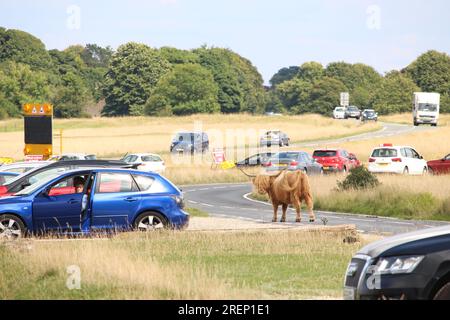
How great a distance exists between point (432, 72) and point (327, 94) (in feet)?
54.5

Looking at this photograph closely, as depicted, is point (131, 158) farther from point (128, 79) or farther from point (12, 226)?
point (128, 79)

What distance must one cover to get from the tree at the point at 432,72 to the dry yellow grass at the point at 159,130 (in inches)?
1581

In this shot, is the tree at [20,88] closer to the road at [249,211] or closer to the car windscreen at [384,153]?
the road at [249,211]

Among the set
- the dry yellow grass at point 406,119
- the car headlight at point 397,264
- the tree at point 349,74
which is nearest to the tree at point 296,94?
the tree at point 349,74

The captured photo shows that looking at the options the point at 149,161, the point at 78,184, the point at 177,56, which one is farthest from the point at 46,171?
the point at 177,56

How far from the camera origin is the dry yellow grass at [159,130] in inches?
3590

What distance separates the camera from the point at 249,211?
35.1m

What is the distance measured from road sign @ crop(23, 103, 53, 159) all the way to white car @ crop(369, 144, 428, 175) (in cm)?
1477

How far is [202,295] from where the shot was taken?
39.0ft

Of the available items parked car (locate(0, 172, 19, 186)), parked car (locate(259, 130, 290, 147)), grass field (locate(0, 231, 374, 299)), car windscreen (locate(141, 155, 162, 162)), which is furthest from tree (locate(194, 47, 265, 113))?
grass field (locate(0, 231, 374, 299))

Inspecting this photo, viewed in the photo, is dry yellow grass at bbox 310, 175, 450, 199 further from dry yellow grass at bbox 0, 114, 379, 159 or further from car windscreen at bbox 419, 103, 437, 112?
car windscreen at bbox 419, 103, 437, 112

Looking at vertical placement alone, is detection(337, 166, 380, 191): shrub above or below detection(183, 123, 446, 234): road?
above

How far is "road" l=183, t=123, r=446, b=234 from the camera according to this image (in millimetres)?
28141

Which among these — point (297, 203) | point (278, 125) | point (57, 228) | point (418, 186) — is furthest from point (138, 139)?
point (57, 228)
